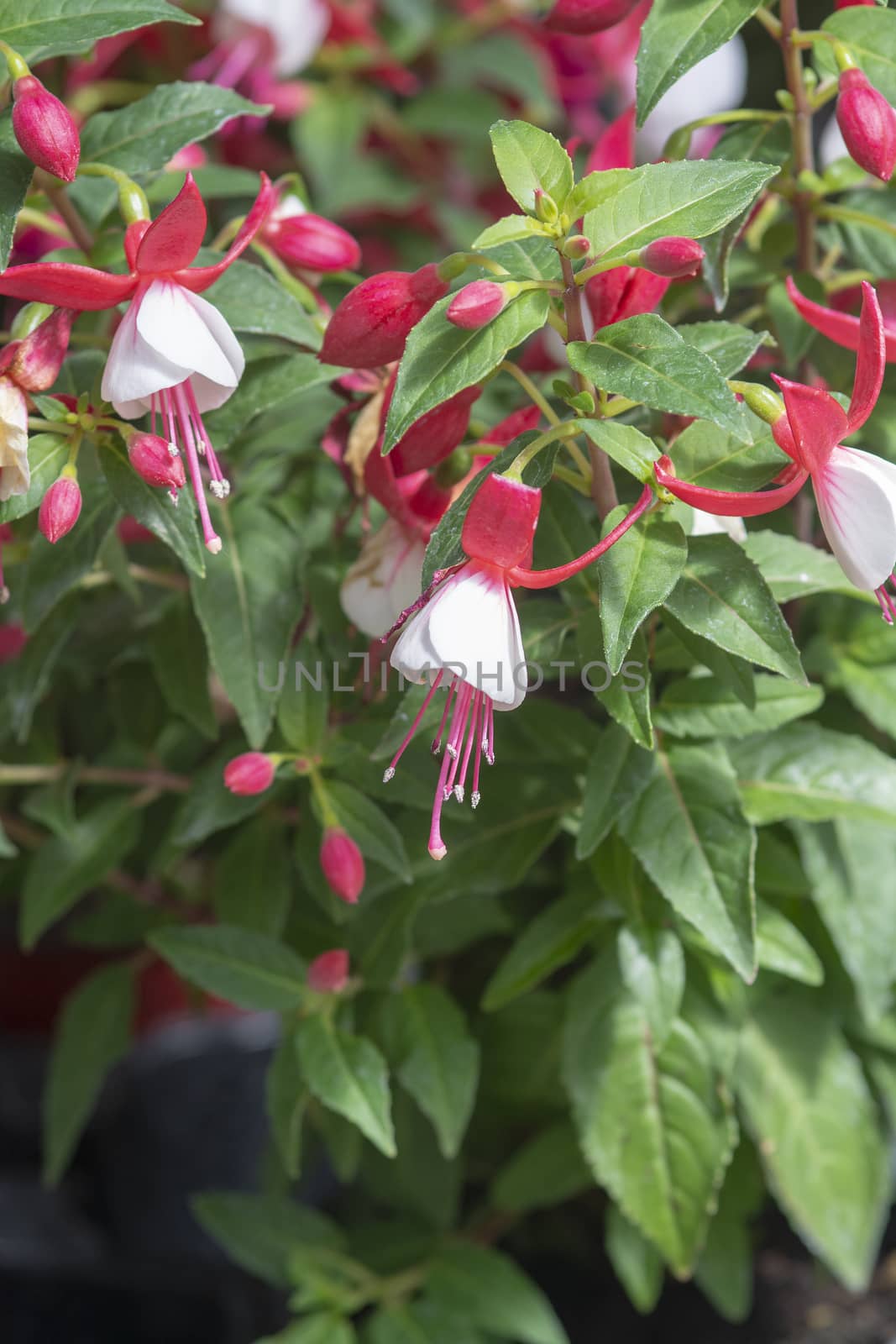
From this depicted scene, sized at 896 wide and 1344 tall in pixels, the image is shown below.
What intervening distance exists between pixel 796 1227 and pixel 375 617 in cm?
47

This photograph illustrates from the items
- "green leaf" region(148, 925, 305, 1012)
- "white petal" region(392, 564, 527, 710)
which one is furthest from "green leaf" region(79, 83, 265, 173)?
"green leaf" region(148, 925, 305, 1012)

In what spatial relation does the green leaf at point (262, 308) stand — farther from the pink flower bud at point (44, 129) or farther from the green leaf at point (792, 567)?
the green leaf at point (792, 567)

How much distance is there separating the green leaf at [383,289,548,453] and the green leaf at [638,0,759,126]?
123 millimetres

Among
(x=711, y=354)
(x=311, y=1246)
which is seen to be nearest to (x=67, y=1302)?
(x=311, y=1246)

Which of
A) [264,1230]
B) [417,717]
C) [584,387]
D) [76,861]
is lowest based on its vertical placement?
[264,1230]

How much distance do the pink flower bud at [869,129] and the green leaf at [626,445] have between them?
0.14m

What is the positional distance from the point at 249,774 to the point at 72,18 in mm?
306

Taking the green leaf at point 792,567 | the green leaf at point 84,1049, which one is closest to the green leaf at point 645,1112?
the green leaf at point 792,567

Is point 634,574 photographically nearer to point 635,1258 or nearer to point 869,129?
point 869,129

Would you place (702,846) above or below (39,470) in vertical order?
below

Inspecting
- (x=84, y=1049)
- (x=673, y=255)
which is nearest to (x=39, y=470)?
(x=673, y=255)

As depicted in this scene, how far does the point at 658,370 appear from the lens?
44cm

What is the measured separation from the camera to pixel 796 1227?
782mm

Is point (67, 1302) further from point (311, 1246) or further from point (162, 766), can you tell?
point (162, 766)
